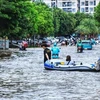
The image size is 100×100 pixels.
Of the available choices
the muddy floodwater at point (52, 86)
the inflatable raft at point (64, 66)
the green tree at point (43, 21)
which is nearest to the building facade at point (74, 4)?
the green tree at point (43, 21)

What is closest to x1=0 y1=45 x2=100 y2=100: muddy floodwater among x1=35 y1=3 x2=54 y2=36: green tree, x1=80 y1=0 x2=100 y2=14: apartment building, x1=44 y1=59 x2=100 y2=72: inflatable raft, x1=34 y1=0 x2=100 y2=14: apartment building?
x1=44 y1=59 x2=100 y2=72: inflatable raft

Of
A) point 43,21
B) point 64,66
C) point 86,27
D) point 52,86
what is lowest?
point 52,86

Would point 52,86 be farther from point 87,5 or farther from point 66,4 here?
point 87,5

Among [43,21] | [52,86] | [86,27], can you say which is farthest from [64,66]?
[86,27]

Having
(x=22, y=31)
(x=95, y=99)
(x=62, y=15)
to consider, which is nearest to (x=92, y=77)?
(x=95, y=99)

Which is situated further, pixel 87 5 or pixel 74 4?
pixel 87 5

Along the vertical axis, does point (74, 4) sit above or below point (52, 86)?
above

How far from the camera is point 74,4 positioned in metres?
196

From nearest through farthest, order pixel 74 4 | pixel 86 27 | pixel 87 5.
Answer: pixel 86 27
pixel 74 4
pixel 87 5

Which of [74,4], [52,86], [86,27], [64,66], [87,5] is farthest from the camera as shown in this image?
[87,5]

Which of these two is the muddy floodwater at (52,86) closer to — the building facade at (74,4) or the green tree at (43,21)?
the green tree at (43,21)

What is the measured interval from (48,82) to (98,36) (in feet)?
455

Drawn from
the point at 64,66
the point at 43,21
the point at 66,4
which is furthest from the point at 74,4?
the point at 64,66

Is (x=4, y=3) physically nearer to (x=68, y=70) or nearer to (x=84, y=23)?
(x=68, y=70)
